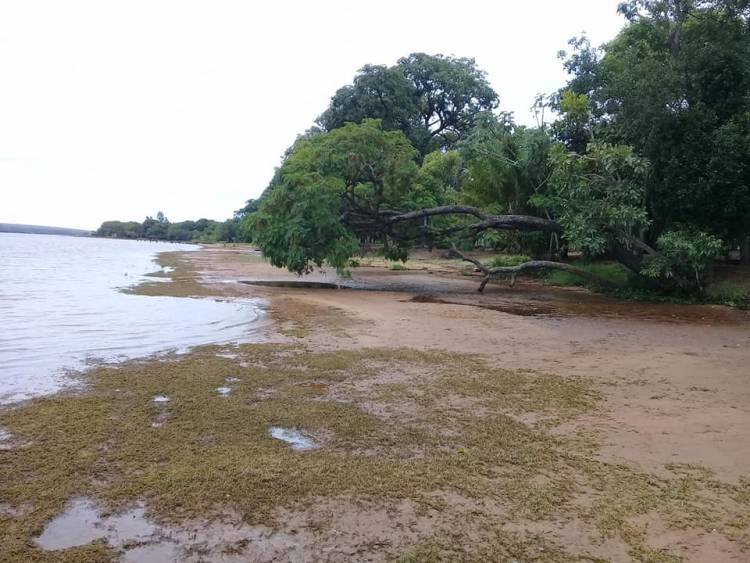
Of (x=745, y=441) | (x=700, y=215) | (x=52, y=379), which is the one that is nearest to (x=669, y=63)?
(x=700, y=215)

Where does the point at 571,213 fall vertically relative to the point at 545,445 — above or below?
above

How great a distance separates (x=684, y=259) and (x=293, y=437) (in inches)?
528

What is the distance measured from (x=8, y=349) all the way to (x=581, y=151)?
17.8 meters

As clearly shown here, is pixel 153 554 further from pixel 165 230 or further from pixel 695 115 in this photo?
pixel 165 230

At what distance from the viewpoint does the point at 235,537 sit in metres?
2.98

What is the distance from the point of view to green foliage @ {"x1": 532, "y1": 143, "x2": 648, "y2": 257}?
14.2m

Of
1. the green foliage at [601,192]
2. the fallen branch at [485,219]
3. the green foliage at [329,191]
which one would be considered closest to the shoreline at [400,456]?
the green foliage at [601,192]

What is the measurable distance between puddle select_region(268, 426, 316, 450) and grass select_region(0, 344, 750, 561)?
0.09 meters

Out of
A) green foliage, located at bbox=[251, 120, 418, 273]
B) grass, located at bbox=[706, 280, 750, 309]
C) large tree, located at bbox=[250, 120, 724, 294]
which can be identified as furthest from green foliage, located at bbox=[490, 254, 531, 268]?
grass, located at bbox=[706, 280, 750, 309]

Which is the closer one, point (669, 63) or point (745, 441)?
point (745, 441)

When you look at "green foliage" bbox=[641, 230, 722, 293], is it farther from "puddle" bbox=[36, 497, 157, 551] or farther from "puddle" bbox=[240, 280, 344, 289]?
"puddle" bbox=[36, 497, 157, 551]

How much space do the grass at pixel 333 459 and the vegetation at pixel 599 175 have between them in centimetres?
1020

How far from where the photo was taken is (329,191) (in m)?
17.3

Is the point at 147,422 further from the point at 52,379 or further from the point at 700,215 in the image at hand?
the point at 700,215
